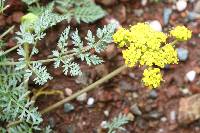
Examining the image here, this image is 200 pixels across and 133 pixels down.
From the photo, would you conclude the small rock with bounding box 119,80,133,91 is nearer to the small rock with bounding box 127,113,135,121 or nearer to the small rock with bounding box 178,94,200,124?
the small rock with bounding box 127,113,135,121

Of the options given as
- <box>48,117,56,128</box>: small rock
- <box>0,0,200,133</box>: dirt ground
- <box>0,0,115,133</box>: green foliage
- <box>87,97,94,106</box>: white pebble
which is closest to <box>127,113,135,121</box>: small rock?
<box>0,0,200,133</box>: dirt ground

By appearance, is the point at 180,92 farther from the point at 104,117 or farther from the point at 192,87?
the point at 104,117

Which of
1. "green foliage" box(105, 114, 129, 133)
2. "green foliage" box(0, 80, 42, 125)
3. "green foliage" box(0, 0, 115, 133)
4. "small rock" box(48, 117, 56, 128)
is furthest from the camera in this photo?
"small rock" box(48, 117, 56, 128)

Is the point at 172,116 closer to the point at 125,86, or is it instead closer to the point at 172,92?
the point at 172,92

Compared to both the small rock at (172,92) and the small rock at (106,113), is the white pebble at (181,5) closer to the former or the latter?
the small rock at (172,92)

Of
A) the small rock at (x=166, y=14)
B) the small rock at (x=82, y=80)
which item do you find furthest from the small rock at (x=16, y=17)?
the small rock at (x=166, y=14)

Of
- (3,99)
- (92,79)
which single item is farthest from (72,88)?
(3,99)

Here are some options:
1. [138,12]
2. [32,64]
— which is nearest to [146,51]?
[32,64]
